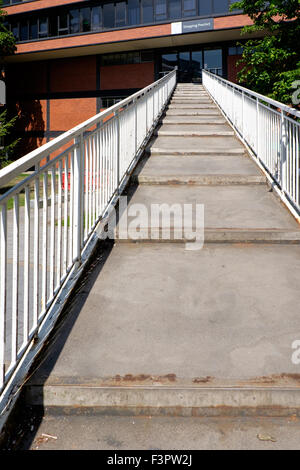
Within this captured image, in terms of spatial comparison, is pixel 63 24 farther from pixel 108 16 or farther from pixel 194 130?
pixel 194 130

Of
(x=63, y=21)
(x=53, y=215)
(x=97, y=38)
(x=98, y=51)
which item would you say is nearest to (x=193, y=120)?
(x=53, y=215)

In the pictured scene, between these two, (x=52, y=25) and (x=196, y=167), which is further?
(x=52, y=25)

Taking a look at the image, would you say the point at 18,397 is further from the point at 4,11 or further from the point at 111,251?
the point at 4,11

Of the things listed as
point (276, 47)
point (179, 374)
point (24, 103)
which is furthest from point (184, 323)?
point (24, 103)

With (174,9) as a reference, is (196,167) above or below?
below

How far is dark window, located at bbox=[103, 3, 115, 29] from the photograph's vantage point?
29.5 meters

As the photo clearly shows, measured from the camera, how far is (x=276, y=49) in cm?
1722

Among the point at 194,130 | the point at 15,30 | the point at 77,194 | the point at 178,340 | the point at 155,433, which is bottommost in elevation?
the point at 155,433

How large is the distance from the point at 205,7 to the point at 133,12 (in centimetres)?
565

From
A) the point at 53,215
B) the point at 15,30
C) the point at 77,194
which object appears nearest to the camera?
the point at 53,215

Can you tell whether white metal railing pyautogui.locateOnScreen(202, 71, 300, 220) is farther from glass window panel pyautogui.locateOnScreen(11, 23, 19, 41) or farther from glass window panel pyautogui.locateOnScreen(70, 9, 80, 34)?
glass window panel pyautogui.locateOnScreen(11, 23, 19, 41)

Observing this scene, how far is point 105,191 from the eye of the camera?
4.85 meters

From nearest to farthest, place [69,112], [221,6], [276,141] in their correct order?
[276,141]
[221,6]
[69,112]

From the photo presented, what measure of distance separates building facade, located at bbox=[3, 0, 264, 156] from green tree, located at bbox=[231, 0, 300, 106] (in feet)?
29.1
